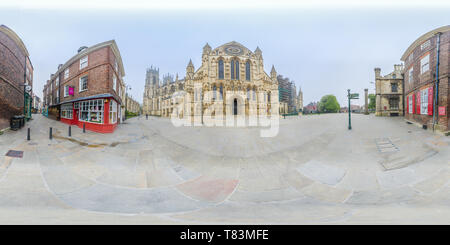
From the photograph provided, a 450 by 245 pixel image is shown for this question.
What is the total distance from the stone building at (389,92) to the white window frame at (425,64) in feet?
40.2

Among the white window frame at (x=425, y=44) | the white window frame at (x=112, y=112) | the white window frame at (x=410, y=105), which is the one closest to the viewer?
the white window frame at (x=112, y=112)

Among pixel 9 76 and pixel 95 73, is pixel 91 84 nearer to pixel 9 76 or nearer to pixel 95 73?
pixel 95 73

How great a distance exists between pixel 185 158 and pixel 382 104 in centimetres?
2294

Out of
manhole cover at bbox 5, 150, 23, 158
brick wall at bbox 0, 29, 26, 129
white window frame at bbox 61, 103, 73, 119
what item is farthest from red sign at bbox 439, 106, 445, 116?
brick wall at bbox 0, 29, 26, 129

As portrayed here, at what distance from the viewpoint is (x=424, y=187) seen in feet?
11.6

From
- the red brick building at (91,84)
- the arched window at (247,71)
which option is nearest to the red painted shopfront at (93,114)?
the red brick building at (91,84)

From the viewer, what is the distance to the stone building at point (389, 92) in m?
16.2

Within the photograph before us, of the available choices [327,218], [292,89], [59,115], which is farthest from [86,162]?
[292,89]

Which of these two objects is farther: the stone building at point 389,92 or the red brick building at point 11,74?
the stone building at point 389,92

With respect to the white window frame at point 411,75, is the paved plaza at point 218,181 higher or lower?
lower

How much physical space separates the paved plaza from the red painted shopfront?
1.68 feet

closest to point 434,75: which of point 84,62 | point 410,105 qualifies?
point 410,105

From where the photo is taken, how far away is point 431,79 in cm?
650

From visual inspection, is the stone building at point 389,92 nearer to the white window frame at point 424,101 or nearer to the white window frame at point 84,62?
the white window frame at point 424,101
